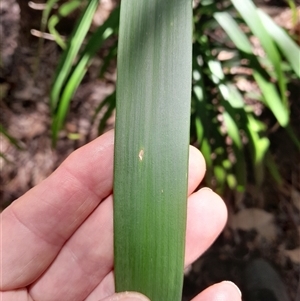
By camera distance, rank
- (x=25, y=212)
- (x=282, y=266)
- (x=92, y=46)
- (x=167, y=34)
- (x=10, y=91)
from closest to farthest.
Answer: (x=167, y=34) < (x=25, y=212) < (x=92, y=46) < (x=282, y=266) < (x=10, y=91)

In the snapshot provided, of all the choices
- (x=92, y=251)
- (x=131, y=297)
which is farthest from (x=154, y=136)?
(x=92, y=251)

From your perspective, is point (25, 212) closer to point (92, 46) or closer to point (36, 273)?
point (36, 273)

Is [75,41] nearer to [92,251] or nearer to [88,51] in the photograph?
[88,51]

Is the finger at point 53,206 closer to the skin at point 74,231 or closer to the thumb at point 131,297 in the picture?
the skin at point 74,231

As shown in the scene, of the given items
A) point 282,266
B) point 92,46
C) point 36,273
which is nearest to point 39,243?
point 36,273

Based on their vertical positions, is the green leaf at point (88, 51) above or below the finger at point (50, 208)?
above

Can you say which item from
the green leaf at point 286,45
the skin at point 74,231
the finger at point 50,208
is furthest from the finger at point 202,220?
the green leaf at point 286,45

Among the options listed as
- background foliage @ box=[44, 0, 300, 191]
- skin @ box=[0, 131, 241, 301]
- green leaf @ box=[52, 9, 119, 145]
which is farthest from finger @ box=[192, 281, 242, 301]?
green leaf @ box=[52, 9, 119, 145]

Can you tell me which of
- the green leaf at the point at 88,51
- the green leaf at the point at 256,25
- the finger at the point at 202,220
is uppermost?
the green leaf at the point at 256,25

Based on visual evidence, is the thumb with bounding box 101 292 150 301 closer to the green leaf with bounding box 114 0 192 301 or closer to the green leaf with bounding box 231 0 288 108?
the green leaf with bounding box 114 0 192 301

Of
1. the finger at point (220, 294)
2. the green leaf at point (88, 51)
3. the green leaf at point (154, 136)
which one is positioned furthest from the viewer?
the green leaf at point (88, 51)
